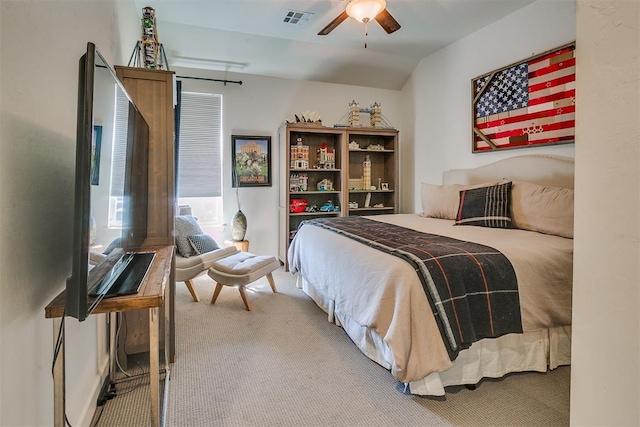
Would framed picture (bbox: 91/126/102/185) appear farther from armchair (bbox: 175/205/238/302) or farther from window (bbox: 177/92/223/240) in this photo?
window (bbox: 177/92/223/240)

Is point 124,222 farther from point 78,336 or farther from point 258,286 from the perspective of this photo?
point 258,286

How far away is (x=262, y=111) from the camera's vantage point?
15.0 feet

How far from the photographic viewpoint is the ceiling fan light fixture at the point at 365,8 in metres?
2.56

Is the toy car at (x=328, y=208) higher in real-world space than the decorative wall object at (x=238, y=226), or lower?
higher

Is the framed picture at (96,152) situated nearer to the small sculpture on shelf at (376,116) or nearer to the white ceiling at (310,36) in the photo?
the white ceiling at (310,36)

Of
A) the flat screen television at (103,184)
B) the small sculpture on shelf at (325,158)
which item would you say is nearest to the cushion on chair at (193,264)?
the flat screen television at (103,184)

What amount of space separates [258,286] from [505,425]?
8.81 ft

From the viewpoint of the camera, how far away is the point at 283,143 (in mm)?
4430

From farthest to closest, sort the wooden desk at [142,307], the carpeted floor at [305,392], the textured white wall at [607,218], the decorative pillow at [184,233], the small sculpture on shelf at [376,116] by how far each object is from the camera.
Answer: the small sculpture on shelf at [376,116] → the decorative pillow at [184,233] → the carpeted floor at [305,392] → the wooden desk at [142,307] → the textured white wall at [607,218]

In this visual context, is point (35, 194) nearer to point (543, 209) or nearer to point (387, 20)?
point (387, 20)

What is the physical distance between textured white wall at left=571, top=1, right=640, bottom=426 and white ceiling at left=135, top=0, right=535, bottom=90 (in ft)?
→ 9.77

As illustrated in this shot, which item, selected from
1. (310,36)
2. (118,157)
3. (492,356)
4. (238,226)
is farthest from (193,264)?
(310,36)

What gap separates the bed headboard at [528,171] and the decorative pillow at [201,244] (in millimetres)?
2884

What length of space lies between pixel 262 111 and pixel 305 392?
364cm
